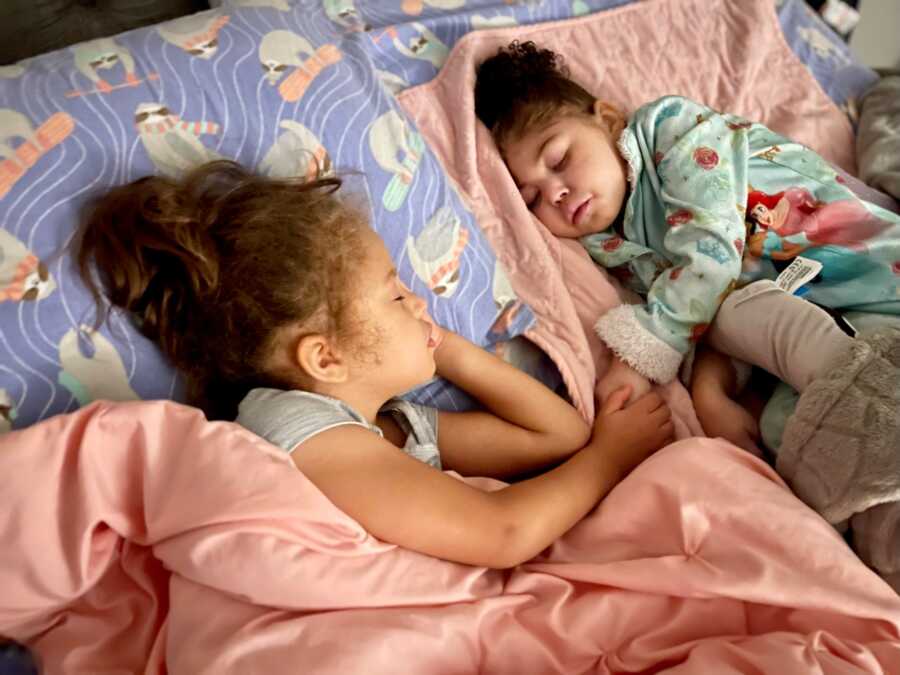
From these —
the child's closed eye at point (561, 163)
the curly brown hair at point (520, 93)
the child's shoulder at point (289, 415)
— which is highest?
the curly brown hair at point (520, 93)

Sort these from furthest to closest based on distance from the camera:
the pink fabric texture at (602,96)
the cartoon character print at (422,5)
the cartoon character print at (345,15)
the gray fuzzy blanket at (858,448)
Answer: the cartoon character print at (422,5), the cartoon character print at (345,15), the pink fabric texture at (602,96), the gray fuzzy blanket at (858,448)

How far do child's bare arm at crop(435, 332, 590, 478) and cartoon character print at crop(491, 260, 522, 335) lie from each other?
0.28 feet

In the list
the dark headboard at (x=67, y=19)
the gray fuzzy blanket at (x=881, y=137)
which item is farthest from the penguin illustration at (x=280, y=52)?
the gray fuzzy blanket at (x=881, y=137)

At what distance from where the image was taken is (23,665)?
2.66 feet

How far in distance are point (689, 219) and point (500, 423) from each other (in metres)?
0.47

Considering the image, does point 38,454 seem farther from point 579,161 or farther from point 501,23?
point 501,23

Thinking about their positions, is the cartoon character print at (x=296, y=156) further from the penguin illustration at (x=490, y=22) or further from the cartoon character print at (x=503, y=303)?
the penguin illustration at (x=490, y=22)

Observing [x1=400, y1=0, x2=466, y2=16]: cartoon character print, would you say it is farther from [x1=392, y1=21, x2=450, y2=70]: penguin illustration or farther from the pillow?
the pillow

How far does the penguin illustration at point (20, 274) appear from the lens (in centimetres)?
87

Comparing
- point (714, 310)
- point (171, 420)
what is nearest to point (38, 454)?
point (171, 420)

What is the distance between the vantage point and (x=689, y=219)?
1257mm

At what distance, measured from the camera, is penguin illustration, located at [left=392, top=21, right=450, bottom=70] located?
1414 mm

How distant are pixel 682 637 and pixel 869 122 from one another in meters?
1.23

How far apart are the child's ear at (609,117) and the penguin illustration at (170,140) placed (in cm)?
72
